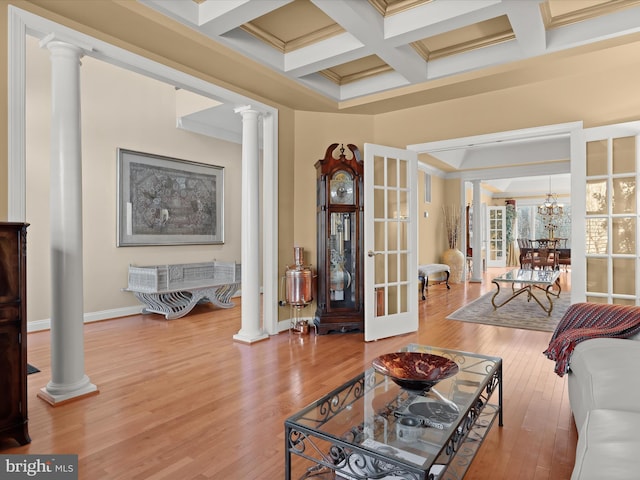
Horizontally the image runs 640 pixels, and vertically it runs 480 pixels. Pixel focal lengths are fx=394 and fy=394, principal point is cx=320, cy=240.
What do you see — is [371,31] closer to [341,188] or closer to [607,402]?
[341,188]

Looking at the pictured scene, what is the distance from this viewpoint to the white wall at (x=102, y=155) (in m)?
4.45

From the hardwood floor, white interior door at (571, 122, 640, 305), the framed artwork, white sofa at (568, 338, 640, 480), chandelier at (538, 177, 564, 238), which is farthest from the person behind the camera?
chandelier at (538, 177, 564, 238)

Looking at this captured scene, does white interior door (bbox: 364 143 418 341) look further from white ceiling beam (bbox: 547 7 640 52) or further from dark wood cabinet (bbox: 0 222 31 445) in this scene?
dark wood cabinet (bbox: 0 222 31 445)

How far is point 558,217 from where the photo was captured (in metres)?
12.9

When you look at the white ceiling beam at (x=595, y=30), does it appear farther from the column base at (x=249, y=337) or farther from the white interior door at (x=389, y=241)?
the column base at (x=249, y=337)

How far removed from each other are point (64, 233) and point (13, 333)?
2.65 feet

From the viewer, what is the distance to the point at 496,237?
1313cm

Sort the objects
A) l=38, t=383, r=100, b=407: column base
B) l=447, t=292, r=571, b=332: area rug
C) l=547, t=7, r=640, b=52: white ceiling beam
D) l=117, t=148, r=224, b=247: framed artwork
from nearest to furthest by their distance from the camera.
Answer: l=38, t=383, r=100, b=407: column base
l=547, t=7, r=640, b=52: white ceiling beam
l=447, t=292, r=571, b=332: area rug
l=117, t=148, r=224, b=247: framed artwork

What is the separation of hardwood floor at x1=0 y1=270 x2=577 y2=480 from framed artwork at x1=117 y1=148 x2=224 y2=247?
1.47 meters

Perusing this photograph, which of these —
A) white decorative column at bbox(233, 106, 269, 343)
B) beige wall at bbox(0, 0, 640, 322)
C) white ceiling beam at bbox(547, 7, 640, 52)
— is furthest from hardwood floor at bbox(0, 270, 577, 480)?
white ceiling beam at bbox(547, 7, 640, 52)

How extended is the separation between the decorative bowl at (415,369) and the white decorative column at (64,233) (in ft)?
6.85

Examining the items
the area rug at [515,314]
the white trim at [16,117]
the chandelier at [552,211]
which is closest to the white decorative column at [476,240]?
the area rug at [515,314]

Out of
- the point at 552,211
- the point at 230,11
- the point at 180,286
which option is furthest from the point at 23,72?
the point at 552,211

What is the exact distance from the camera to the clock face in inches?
173
